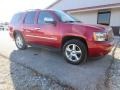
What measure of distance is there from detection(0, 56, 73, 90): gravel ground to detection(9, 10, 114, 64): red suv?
4.60ft

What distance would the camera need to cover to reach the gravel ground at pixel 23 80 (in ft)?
13.5

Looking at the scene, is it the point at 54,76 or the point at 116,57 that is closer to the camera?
the point at 54,76

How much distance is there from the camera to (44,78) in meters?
4.62

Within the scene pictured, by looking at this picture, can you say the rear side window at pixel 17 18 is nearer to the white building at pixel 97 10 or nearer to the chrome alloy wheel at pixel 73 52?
the chrome alloy wheel at pixel 73 52

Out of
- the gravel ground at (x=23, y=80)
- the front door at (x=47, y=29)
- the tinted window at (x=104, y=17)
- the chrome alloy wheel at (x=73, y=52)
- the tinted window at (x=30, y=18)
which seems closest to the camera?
the gravel ground at (x=23, y=80)

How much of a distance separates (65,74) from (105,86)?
119cm

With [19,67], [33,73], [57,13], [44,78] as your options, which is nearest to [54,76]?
[44,78]

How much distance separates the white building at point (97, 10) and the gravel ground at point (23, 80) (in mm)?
11595

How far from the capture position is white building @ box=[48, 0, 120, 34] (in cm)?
1537

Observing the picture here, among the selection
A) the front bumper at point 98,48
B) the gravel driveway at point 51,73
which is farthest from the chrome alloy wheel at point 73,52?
the front bumper at point 98,48

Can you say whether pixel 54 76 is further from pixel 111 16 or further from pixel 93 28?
pixel 111 16

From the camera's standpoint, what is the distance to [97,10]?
16.8m

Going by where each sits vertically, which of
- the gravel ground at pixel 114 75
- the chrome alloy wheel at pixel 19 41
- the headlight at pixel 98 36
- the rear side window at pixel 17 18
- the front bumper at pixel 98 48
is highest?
the rear side window at pixel 17 18

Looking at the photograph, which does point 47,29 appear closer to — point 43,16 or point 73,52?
point 43,16
